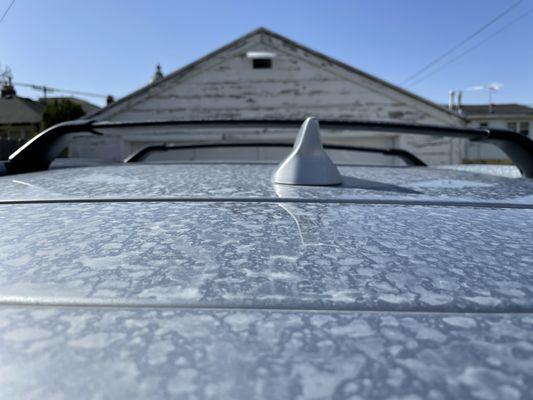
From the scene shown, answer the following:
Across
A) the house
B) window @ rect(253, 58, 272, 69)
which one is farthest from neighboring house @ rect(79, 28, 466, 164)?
the house

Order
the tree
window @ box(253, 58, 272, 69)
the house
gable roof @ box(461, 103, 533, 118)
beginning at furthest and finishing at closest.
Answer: gable roof @ box(461, 103, 533, 118), the house, the tree, window @ box(253, 58, 272, 69)

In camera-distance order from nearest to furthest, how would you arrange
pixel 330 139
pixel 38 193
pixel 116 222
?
pixel 116 222, pixel 38 193, pixel 330 139

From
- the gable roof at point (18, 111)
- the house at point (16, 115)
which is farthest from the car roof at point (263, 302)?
the gable roof at point (18, 111)

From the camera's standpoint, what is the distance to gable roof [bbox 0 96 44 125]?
26.8 metres

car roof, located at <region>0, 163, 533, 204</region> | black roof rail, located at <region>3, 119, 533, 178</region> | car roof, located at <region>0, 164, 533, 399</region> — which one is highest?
black roof rail, located at <region>3, 119, 533, 178</region>

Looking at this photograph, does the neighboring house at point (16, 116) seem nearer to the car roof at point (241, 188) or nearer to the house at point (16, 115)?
the house at point (16, 115)

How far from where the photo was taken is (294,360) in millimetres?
410

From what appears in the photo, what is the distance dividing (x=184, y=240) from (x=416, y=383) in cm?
45

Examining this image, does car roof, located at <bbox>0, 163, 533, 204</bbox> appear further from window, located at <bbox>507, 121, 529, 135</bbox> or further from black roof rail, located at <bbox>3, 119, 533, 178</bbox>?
window, located at <bbox>507, 121, 529, 135</bbox>

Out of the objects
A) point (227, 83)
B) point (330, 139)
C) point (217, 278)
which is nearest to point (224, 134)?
point (227, 83)

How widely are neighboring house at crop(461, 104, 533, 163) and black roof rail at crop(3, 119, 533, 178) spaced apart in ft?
61.3

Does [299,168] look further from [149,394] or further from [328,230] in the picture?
[149,394]

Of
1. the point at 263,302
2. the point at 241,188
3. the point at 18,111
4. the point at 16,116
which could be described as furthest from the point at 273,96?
the point at 18,111

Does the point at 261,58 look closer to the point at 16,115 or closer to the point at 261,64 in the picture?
the point at 261,64
